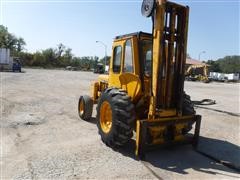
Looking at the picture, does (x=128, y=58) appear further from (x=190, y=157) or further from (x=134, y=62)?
(x=190, y=157)

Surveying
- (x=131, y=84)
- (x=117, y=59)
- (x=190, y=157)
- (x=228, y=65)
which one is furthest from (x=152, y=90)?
(x=228, y=65)

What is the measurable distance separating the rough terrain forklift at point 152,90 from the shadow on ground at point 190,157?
29 cm

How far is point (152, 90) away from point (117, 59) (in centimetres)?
161

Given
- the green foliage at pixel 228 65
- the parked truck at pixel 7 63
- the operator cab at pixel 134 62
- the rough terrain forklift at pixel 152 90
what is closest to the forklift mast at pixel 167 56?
the rough terrain forklift at pixel 152 90

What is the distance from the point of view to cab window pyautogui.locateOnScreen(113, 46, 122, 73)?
23.5 ft

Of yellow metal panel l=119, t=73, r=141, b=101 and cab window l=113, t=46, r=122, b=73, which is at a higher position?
cab window l=113, t=46, r=122, b=73

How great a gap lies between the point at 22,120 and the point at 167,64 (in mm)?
5179

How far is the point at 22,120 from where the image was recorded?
30.0 feet

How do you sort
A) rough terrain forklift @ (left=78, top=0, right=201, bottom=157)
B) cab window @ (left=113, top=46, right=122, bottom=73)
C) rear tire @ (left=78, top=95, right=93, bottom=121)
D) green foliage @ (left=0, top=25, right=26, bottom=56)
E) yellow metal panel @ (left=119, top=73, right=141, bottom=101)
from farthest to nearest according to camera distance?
green foliage @ (left=0, top=25, right=26, bottom=56), rear tire @ (left=78, top=95, right=93, bottom=121), cab window @ (left=113, top=46, right=122, bottom=73), yellow metal panel @ (left=119, top=73, right=141, bottom=101), rough terrain forklift @ (left=78, top=0, right=201, bottom=157)

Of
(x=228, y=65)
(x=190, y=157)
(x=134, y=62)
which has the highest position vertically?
(x=228, y=65)

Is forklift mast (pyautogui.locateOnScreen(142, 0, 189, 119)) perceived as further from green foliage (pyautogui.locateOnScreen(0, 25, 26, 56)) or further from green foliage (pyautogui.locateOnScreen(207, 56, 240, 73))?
green foliage (pyautogui.locateOnScreen(207, 56, 240, 73))

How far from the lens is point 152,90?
611 cm

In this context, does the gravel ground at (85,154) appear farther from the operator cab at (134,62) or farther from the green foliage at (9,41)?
the green foliage at (9,41)

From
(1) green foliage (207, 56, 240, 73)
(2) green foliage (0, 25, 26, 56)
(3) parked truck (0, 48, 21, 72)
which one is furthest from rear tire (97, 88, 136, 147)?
(1) green foliage (207, 56, 240, 73)
